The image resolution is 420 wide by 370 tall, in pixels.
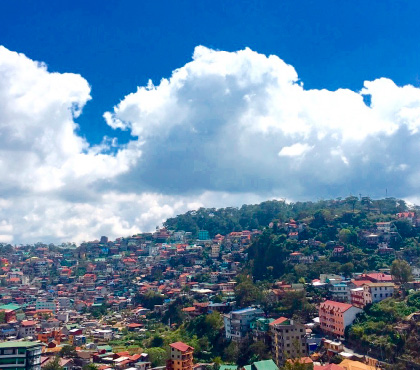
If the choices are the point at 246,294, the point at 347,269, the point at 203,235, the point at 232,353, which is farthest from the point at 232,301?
the point at 203,235

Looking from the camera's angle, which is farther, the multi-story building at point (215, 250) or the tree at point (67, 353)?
the multi-story building at point (215, 250)

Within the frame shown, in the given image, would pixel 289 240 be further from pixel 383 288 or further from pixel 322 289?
pixel 383 288

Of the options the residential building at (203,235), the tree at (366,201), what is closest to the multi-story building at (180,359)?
the tree at (366,201)

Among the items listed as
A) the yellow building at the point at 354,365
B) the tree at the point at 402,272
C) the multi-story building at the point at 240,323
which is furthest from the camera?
the tree at the point at 402,272

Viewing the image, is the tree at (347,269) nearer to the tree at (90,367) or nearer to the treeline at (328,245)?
the treeline at (328,245)


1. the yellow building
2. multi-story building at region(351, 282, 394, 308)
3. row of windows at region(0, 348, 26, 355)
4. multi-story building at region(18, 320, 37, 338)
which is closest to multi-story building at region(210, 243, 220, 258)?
multi-story building at region(18, 320, 37, 338)

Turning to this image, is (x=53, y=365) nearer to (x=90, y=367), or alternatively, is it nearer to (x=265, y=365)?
(x=90, y=367)
